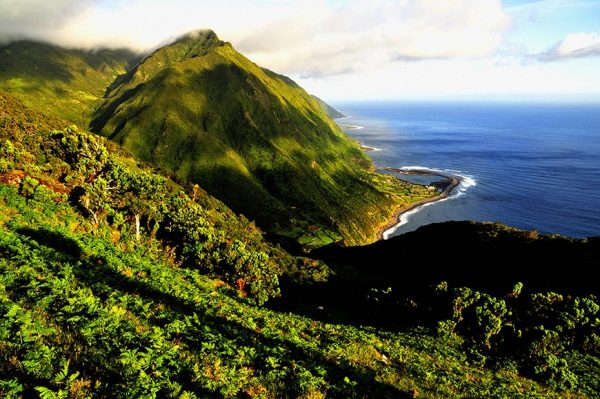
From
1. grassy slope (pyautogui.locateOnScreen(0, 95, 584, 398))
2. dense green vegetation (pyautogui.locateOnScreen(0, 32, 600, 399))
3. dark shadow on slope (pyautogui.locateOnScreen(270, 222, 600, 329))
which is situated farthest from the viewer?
dark shadow on slope (pyautogui.locateOnScreen(270, 222, 600, 329))

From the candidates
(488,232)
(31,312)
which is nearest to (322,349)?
(31,312)

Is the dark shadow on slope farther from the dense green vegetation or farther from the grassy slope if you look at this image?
the grassy slope

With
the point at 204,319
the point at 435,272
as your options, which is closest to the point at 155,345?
the point at 204,319

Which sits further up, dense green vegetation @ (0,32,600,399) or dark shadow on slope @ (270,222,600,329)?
dense green vegetation @ (0,32,600,399)

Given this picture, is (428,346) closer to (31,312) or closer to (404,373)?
(404,373)

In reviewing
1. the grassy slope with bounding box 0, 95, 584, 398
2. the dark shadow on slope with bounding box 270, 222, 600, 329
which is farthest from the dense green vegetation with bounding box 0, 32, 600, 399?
the dark shadow on slope with bounding box 270, 222, 600, 329

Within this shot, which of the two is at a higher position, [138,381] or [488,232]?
[138,381]

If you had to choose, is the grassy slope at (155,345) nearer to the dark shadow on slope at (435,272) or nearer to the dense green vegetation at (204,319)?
the dense green vegetation at (204,319)

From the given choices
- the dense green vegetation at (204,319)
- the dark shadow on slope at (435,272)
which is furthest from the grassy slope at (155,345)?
the dark shadow on slope at (435,272)
